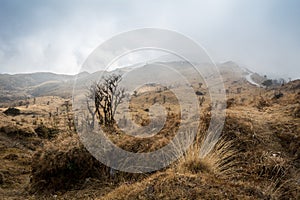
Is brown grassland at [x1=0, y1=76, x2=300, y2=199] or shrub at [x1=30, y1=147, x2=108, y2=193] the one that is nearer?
brown grassland at [x1=0, y1=76, x2=300, y2=199]

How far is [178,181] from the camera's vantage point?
17.9 feet

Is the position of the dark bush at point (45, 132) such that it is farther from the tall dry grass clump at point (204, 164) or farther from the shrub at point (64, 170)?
the tall dry grass clump at point (204, 164)

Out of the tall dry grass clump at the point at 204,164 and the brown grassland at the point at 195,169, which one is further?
the tall dry grass clump at the point at 204,164

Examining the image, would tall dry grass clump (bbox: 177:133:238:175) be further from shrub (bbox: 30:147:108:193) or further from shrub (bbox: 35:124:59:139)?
shrub (bbox: 35:124:59:139)

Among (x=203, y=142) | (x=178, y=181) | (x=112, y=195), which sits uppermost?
(x=203, y=142)

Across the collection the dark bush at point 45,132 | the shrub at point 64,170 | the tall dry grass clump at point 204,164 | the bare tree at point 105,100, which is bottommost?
the dark bush at point 45,132

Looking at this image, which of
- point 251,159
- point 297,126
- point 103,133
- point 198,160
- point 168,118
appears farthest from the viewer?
point 168,118

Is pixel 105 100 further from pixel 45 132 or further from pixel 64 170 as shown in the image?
pixel 45 132

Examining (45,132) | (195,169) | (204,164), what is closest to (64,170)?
(195,169)

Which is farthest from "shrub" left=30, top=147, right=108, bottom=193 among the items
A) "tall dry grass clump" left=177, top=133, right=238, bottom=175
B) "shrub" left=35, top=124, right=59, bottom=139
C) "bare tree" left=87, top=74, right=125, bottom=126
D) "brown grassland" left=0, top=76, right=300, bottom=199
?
"shrub" left=35, top=124, right=59, bottom=139

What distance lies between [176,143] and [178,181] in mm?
2500

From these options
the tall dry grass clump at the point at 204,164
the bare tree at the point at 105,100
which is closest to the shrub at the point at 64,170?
the tall dry grass clump at the point at 204,164

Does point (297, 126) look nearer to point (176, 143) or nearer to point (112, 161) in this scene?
point (176, 143)

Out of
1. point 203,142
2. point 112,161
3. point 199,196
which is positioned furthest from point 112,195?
point 203,142
